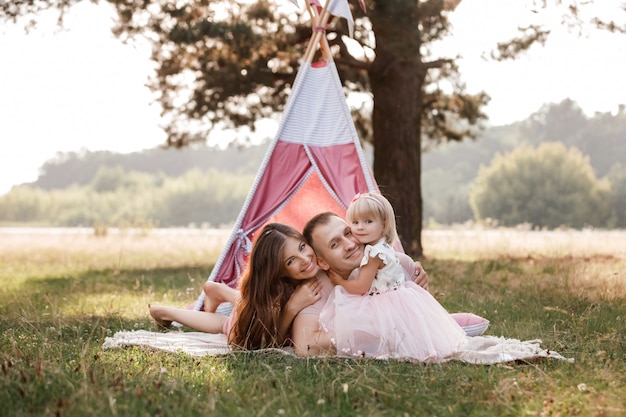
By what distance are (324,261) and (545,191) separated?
101 ft

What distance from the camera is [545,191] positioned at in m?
32.7

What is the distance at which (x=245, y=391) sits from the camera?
2.68 m

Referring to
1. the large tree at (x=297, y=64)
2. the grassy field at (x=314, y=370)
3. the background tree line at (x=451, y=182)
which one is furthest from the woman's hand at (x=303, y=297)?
the background tree line at (x=451, y=182)

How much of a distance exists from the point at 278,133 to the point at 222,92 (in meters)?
3.92

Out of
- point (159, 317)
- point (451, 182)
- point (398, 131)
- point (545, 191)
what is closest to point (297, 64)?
point (398, 131)

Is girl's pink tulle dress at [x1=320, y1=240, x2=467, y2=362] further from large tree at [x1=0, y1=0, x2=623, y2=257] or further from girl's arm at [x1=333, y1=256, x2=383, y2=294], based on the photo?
large tree at [x1=0, y1=0, x2=623, y2=257]

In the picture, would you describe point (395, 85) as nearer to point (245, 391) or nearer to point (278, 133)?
point (278, 133)

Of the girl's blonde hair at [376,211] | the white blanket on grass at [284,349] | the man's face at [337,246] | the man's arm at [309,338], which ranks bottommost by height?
the white blanket on grass at [284,349]

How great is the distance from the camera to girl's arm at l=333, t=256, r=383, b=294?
11.3 feet

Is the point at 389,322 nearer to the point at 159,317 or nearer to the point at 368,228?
the point at 368,228

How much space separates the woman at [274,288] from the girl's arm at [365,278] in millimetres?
179

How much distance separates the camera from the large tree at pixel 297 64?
7195 mm

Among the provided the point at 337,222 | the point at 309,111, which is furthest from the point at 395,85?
the point at 337,222

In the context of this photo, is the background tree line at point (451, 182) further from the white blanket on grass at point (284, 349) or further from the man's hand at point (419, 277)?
the white blanket on grass at point (284, 349)
